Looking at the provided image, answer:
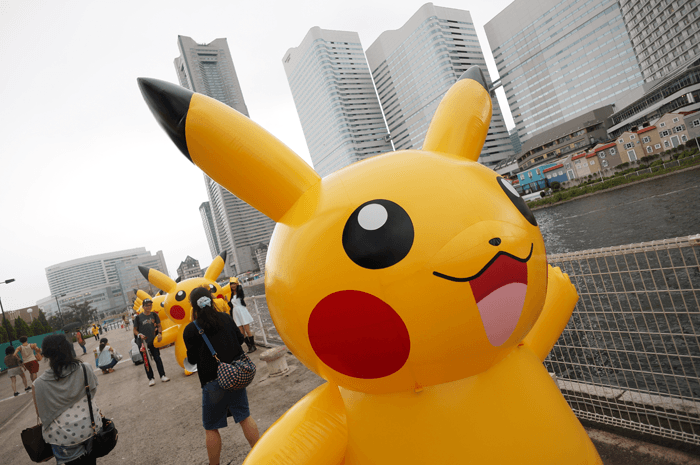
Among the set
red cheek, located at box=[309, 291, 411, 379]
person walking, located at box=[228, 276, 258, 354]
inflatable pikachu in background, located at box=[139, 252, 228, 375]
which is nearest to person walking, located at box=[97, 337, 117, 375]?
inflatable pikachu in background, located at box=[139, 252, 228, 375]

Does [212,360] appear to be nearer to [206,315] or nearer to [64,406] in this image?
[206,315]

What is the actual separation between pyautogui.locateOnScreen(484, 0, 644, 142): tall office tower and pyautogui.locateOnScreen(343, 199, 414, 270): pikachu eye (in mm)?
100633

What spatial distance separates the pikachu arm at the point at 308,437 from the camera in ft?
4.77

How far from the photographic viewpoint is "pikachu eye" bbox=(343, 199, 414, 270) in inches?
51.4

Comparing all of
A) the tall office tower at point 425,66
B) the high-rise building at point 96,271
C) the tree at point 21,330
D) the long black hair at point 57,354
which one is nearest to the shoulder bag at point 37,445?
the long black hair at point 57,354

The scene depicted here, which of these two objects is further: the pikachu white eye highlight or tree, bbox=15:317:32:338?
tree, bbox=15:317:32:338

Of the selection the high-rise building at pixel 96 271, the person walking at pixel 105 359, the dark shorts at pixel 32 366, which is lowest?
the person walking at pixel 105 359

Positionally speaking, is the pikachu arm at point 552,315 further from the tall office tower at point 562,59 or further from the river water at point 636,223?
the tall office tower at point 562,59

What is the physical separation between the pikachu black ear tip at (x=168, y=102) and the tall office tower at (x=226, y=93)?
123m

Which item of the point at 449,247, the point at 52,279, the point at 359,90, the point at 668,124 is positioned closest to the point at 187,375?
the point at 449,247

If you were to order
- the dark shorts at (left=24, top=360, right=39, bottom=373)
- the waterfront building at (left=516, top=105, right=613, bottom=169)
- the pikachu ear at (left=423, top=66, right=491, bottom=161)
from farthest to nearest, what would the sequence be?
1. the waterfront building at (left=516, top=105, right=613, bottom=169)
2. the dark shorts at (left=24, top=360, right=39, bottom=373)
3. the pikachu ear at (left=423, top=66, right=491, bottom=161)

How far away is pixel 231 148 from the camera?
155cm

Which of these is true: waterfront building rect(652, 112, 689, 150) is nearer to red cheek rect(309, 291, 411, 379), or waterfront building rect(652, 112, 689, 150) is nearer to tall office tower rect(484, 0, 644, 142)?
tall office tower rect(484, 0, 644, 142)

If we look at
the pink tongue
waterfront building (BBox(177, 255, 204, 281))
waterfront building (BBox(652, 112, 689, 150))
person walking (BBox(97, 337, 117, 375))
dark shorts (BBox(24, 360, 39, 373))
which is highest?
waterfront building (BBox(177, 255, 204, 281))
